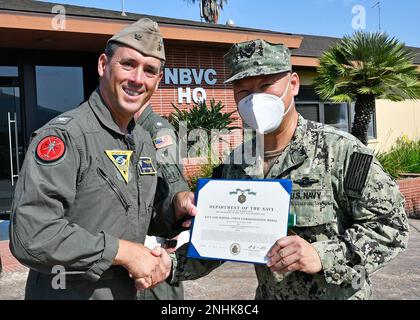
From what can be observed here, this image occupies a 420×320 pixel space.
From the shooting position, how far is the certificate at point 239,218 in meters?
1.86

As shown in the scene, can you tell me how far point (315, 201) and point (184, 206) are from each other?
60cm

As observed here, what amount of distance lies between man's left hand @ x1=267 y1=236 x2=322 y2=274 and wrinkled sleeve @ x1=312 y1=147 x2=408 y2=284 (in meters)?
0.04

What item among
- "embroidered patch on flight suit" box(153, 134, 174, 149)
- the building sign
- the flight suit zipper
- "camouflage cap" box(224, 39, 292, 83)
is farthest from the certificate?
the building sign

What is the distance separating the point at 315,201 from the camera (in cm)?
191

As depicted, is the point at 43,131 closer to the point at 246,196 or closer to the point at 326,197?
the point at 246,196

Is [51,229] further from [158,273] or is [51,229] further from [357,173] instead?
[357,173]

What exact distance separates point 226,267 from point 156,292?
9.37 ft

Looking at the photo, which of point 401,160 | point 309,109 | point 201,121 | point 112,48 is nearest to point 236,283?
point 112,48

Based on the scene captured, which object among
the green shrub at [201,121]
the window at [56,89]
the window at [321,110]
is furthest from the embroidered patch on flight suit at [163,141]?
the window at [321,110]

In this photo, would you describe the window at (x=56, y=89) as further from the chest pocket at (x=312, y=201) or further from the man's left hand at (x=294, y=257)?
the man's left hand at (x=294, y=257)

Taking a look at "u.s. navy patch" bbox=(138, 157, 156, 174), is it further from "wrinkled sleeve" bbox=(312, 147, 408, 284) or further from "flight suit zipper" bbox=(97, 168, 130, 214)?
"wrinkled sleeve" bbox=(312, 147, 408, 284)

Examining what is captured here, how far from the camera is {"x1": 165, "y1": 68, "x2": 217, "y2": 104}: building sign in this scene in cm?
974

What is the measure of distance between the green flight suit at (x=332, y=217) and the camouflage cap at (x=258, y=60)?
0.28m

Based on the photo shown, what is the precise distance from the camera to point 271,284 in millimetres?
2059
